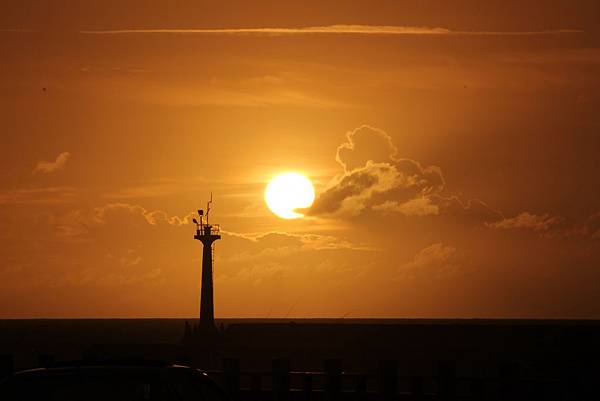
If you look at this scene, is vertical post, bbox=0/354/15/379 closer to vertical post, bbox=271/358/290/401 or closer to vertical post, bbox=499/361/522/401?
vertical post, bbox=271/358/290/401

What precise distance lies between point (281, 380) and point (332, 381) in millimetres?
1013

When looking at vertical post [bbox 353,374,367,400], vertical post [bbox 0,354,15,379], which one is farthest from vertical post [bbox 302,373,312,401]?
vertical post [bbox 0,354,15,379]

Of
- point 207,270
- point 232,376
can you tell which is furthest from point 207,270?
point 232,376

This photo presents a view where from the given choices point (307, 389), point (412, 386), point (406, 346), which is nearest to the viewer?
point (412, 386)

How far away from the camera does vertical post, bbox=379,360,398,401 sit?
63.6 ft

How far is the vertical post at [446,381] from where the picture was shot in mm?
18797

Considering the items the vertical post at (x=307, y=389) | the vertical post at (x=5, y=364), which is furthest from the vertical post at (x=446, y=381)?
the vertical post at (x=5, y=364)

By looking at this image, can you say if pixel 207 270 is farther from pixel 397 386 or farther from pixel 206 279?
pixel 397 386

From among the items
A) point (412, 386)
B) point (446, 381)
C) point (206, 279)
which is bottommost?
point (446, 381)

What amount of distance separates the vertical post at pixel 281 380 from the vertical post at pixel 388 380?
184 cm

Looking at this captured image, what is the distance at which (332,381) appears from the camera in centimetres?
1992

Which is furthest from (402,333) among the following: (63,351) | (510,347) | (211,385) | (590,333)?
(211,385)

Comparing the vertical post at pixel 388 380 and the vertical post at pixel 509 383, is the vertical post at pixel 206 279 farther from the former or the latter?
the vertical post at pixel 509 383

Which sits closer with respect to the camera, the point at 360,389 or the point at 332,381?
the point at 332,381
